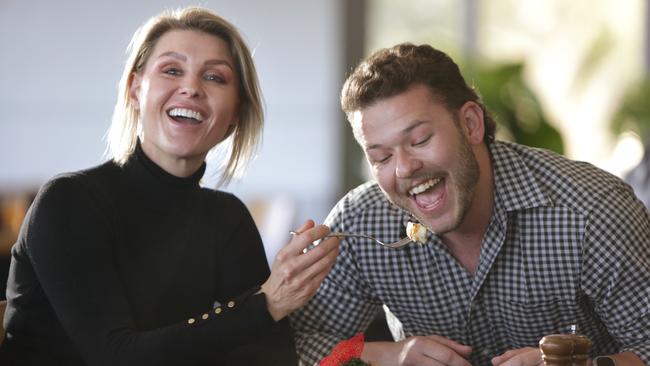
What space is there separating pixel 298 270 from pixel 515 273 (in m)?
0.61

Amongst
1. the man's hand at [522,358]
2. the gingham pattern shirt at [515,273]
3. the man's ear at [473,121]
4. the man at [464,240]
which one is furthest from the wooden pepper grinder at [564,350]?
the man's ear at [473,121]

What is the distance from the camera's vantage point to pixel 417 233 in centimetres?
231

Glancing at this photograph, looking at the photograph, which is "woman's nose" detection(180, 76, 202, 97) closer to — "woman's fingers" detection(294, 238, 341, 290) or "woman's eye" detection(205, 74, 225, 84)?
"woman's eye" detection(205, 74, 225, 84)

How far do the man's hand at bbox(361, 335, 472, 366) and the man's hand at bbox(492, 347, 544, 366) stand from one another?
0.17 metres

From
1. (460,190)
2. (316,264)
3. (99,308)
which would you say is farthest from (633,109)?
(99,308)

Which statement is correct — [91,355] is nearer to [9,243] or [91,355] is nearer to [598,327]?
[598,327]

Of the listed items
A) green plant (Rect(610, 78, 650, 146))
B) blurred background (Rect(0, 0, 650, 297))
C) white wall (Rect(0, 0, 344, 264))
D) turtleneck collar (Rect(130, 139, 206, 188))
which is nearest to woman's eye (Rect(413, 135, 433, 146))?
turtleneck collar (Rect(130, 139, 206, 188))

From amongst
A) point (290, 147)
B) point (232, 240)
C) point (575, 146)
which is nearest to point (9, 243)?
point (232, 240)

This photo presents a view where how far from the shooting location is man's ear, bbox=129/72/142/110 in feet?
7.86

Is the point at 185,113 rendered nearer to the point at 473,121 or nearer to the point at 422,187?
the point at 422,187

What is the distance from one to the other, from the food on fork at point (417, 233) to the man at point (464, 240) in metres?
0.03

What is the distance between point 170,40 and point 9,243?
7.18 feet

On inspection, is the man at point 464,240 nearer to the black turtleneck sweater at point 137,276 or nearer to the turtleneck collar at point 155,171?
the black turtleneck sweater at point 137,276

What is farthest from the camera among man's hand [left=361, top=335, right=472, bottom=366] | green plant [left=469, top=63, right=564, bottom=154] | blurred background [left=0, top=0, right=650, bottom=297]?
blurred background [left=0, top=0, right=650, bottom=297]
